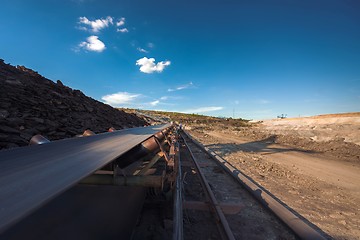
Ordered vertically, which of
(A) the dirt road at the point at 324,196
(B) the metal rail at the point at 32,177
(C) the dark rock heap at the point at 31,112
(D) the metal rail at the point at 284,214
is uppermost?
(C) the dark rock heap at the point at 31,112

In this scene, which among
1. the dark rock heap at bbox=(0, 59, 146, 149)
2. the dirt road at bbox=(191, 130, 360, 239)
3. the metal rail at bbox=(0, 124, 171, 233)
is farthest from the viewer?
the dark rock heap at bbox=(0, 59, 146, 149)

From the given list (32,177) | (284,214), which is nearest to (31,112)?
(32,177)

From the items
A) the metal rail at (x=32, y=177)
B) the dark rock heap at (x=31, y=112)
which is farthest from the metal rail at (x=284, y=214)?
the dark rock heap at (x=31, y=112)

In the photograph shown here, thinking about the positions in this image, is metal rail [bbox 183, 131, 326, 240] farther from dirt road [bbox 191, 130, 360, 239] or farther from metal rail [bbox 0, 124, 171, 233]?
metal rail [bbox 0, 124, 171, 233]

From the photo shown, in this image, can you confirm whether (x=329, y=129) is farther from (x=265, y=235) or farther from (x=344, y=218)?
(x=265, y=235)

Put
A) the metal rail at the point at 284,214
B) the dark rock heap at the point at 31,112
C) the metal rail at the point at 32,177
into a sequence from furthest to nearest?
the dark rock heap at the point at 31,112 < the metal rail at the point at 284,214 < the metal rail at the point at 32,177

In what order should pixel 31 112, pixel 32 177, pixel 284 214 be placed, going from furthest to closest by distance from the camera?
pixel 31 112
pixel 284 214
pixel 32 177

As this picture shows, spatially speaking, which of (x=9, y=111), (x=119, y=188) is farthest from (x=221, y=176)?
(x=9, y=111)

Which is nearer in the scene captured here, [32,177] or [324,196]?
[32,177]

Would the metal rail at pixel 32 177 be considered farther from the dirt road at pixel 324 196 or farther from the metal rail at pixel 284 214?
the dirt road at pixel 324 196

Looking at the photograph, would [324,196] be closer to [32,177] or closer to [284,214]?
[284,214]

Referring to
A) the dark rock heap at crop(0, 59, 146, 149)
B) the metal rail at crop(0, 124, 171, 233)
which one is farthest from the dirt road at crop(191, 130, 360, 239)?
the dark rock heap at crop(0, 59, 146, 149)

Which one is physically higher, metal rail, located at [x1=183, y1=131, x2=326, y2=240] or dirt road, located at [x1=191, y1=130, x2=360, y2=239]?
metal rail, located at [x1=183, y1=131, x2=326, y2=240]

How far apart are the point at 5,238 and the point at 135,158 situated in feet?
8.24
